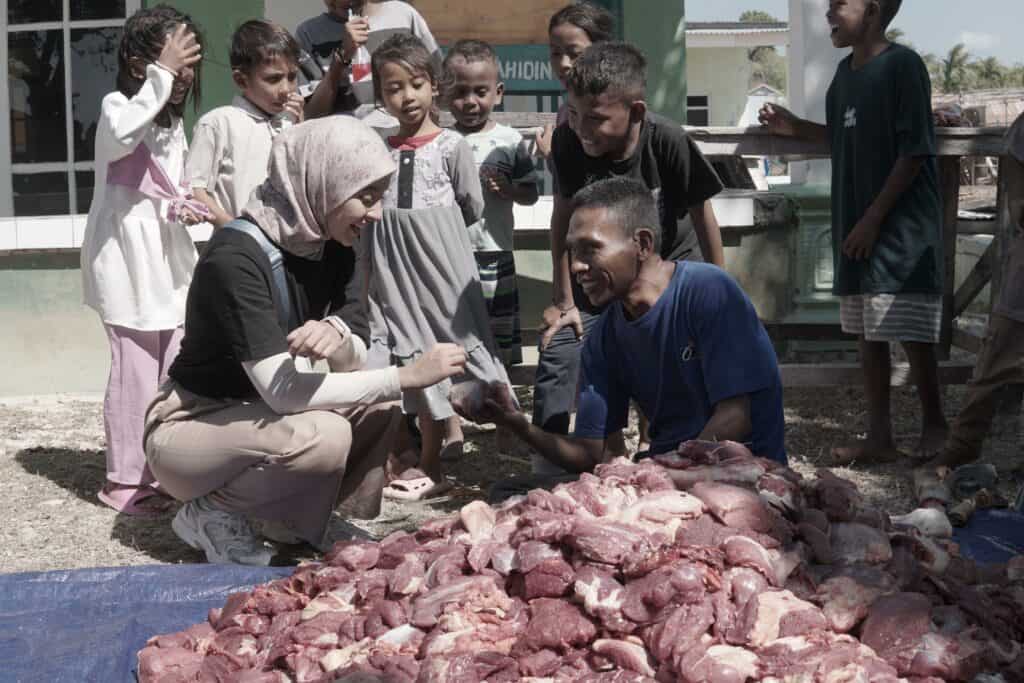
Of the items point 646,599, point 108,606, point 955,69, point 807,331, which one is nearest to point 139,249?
point 108,606

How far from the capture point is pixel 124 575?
392cm

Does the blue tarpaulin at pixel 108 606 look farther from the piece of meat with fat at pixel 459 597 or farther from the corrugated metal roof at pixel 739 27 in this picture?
the corrugated metal roof at pixel 739 27

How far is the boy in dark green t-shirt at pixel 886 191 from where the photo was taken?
5.26 metres

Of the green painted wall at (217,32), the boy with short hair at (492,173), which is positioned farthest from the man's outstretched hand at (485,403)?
the green painted wall at (217,32)

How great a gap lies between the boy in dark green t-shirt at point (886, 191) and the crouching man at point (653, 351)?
1811 mm

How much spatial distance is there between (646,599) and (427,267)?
2.63m

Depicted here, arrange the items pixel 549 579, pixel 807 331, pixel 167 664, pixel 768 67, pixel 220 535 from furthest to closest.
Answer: pixel 768 67, pixel 807 331, pixel 220 535, pixel 167 664, pixel 549 579

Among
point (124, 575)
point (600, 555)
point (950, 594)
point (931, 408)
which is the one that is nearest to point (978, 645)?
point (950, 594)

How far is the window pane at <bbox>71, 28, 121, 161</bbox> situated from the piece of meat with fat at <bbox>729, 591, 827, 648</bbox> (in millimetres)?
6436

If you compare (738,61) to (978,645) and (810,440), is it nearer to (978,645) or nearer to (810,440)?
(810,440)

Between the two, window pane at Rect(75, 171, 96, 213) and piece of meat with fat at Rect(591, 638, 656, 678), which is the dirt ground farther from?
piece of meat with fat at Rect(591, 638, 656, 678)

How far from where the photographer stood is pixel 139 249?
5.24m

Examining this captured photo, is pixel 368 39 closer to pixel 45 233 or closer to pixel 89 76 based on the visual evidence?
pixel 45 233

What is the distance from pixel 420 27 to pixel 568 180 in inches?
57.4
